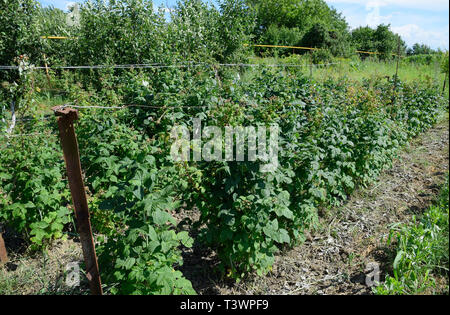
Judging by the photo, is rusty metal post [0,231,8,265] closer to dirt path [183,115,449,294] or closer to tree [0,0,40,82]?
dirt path [183,115,449,294]

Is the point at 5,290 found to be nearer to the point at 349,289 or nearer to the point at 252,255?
the point at 252,255

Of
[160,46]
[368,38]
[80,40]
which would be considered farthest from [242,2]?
[368,38]

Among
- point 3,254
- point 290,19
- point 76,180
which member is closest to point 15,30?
point 3,254

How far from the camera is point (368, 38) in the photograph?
24844 millimetres

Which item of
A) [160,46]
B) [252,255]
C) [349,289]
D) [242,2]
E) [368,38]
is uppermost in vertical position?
[368,38]

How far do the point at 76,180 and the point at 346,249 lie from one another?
2674 millimetres

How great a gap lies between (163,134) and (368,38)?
26317mm

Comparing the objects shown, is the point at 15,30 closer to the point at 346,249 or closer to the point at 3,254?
the point at 3,254

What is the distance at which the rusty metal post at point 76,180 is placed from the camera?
6.38 feet
